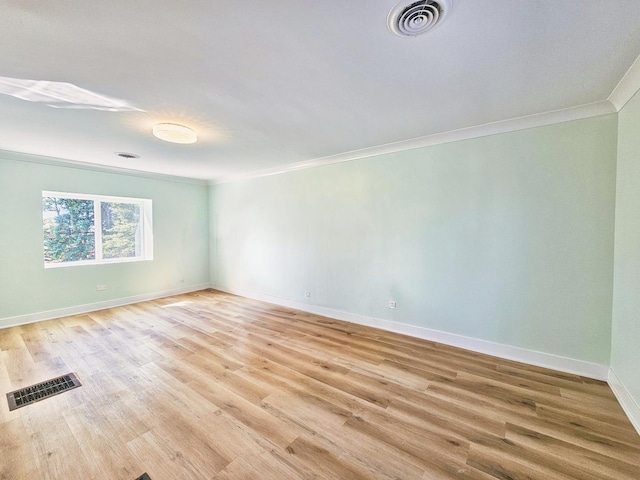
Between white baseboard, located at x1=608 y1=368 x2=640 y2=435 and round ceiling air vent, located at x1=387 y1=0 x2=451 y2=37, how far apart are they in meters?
2.84

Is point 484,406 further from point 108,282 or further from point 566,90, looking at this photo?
point 108,282

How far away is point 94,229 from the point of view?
14.7 feet

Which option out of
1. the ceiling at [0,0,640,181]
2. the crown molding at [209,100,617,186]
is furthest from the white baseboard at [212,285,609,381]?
the ceiling at [0,0,640,181]

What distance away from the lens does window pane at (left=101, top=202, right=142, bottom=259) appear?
15.2 feet

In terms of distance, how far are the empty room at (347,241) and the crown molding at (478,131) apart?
0.02m

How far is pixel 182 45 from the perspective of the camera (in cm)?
152

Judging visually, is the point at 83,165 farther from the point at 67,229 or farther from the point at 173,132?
the point at 173,132

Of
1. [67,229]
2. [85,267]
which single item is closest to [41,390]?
[85,267]

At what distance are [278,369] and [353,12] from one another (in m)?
2.82

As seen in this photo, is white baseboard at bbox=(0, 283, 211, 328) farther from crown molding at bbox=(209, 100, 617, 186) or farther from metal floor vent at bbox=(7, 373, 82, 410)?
crown molding at bbox=(209, 100, 617, 186)

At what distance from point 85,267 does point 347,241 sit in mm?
4408

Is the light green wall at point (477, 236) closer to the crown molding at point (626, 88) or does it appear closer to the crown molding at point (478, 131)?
the crown molding at point (478, 131)

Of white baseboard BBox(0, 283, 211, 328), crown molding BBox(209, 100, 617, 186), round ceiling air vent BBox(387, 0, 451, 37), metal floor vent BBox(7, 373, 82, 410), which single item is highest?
crown molding BBox(209, 100, 617, 186)

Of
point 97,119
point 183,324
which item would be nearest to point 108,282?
point 183,324
